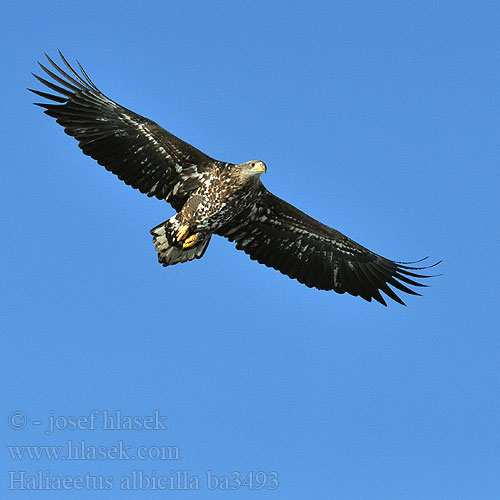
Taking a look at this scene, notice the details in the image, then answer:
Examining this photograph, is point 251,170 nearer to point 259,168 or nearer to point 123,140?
point 259,168

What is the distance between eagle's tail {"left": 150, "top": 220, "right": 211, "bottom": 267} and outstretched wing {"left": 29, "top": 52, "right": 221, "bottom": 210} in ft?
1.68

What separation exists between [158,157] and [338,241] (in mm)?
3864

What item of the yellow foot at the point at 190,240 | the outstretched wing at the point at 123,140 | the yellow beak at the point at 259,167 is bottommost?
the yellow foot at the point at 190,240

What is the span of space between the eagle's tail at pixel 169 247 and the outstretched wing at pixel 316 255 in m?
1.08

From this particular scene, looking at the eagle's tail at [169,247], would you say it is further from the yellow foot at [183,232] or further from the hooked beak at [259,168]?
the hooked beak at [259,168]

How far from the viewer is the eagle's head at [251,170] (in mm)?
15664

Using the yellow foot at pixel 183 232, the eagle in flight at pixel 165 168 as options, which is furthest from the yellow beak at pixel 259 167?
the yellow foot at pixel 183 232

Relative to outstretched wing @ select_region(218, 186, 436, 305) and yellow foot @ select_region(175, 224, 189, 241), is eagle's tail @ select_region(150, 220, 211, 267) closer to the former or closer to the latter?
yellow foot @ select_region(175, 224, 189, 241)

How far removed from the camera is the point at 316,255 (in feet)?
59.2

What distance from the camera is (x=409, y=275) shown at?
58.6 ft

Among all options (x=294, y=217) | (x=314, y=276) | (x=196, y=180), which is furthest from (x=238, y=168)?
(x=314, y=276)

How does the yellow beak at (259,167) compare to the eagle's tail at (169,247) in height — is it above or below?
above

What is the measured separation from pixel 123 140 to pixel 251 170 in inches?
91.1

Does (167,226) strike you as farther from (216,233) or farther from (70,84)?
(70,84)
